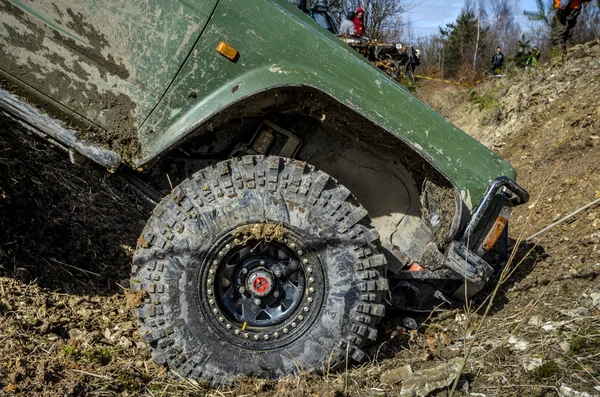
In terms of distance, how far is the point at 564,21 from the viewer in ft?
32.7

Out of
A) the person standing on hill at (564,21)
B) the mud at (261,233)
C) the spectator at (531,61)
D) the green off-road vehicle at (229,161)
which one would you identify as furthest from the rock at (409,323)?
the spectator at (531,61)

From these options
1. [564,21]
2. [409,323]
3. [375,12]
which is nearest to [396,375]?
[409,323]

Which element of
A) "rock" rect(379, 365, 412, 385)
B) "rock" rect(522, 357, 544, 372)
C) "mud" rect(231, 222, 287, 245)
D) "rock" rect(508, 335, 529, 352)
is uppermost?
"rock" rect(508, 335, 529, 352)

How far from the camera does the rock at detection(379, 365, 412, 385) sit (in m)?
2.73

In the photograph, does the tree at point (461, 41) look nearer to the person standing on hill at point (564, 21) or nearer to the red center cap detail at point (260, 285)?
the person standing on hill at point (564, 21)

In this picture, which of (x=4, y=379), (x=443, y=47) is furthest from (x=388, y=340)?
(x=443, y=47)

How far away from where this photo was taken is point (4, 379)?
2.55 metres

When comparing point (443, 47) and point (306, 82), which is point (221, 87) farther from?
point (443, 47)

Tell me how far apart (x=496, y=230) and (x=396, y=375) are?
3.25 ft

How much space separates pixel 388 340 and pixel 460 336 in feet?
1.54

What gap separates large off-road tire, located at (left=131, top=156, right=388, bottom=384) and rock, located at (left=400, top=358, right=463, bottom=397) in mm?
285

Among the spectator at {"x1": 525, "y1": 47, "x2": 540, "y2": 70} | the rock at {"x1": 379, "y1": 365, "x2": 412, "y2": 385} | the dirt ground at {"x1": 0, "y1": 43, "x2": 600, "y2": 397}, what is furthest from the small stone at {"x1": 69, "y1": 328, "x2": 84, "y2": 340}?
the spectator at {"x1": 525, "y1": 47, "x2": 540, "y2": 70}

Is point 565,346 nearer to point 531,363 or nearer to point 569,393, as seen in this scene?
point 531,363

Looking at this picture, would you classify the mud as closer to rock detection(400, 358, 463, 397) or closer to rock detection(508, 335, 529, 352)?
rock detection(400, 358, 463, 397)
